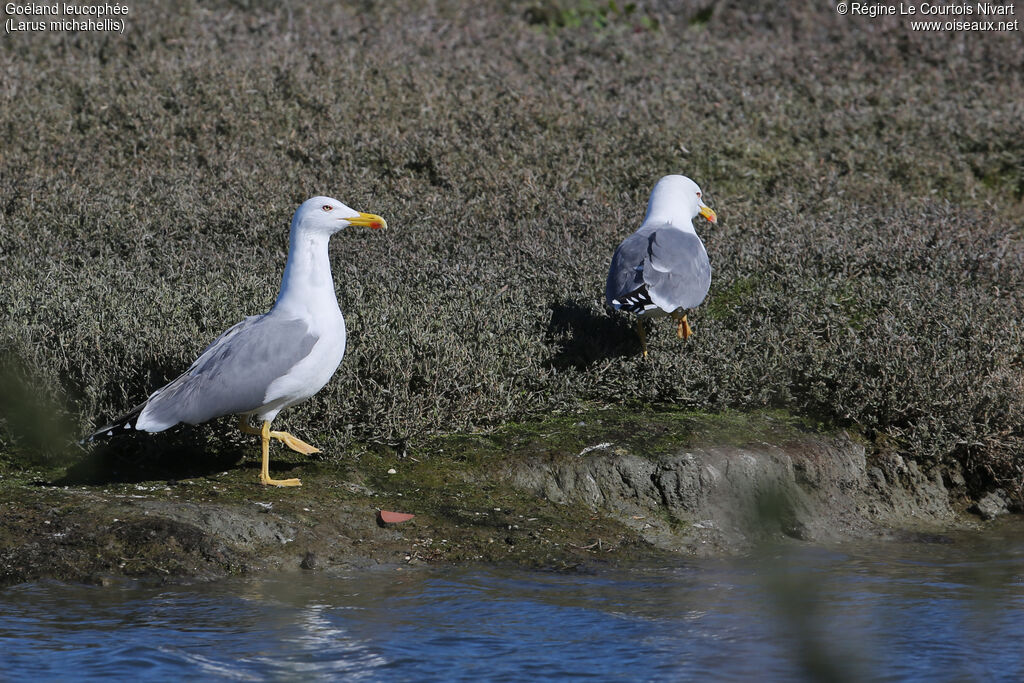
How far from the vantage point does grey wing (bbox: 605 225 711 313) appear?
253 inches

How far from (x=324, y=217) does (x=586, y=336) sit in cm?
198

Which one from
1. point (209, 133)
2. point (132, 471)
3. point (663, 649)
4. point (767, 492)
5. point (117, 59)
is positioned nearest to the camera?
point (767, 492)

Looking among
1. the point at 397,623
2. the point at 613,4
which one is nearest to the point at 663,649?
the point at 397,623

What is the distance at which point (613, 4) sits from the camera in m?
14.9

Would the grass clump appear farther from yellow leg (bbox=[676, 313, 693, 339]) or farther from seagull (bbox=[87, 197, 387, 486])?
seagull (bbox=[87, 197, 387, 486])

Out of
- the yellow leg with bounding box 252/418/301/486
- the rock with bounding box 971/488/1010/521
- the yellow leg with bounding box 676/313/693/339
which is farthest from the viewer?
the yellow leg with bounding box 676/313/693/339

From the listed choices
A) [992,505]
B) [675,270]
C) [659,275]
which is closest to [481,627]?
[659,275]

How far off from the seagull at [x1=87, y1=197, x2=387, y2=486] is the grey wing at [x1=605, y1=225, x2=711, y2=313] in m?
1.49

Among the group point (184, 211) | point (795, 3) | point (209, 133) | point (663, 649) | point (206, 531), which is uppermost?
point (795, 3)

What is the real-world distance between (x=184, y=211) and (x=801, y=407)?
483cm

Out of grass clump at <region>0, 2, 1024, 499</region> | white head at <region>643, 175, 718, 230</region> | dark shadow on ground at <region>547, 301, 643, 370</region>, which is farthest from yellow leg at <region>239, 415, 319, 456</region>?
white head at <region>643, 175, 718, 230</region>

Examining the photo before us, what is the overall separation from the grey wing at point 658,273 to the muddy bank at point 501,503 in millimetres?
671

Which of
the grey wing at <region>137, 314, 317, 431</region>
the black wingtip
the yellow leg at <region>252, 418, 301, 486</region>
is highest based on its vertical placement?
the grey wing at <region>137, 314, 317, 431</region>

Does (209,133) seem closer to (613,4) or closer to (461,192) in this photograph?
(461,192)
